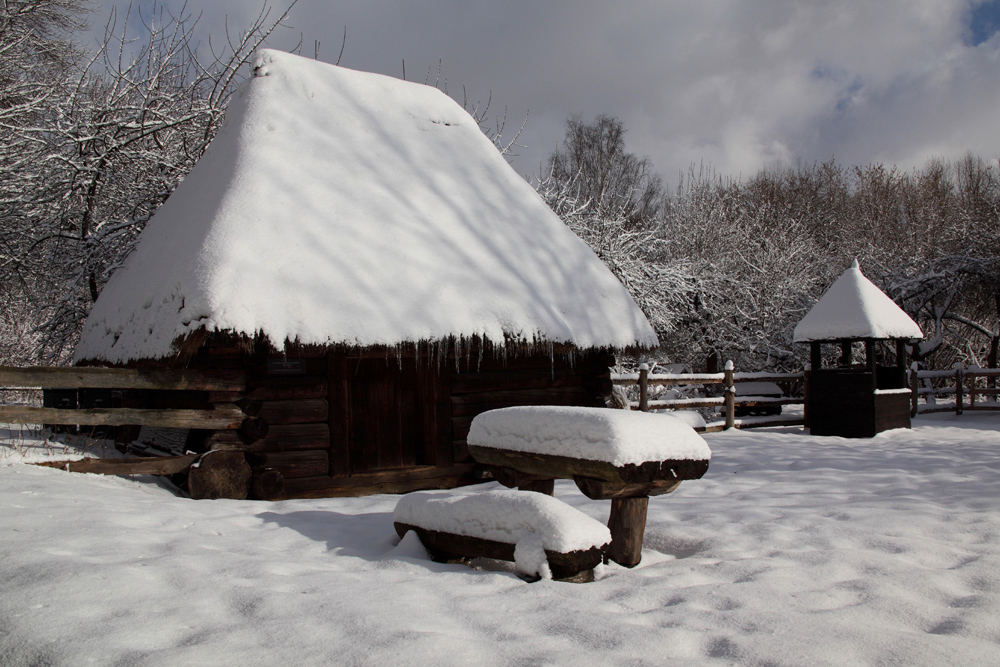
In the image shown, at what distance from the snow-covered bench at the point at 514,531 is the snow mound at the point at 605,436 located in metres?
0.35

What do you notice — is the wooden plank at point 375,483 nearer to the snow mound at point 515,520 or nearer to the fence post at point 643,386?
the snow mound at point 515,520

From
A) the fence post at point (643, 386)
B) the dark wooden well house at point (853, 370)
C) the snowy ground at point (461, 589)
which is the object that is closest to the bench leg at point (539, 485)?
the snowy ground at point (461, 589)

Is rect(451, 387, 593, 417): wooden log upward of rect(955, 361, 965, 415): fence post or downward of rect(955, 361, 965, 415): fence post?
upward

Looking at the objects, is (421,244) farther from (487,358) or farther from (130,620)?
(130,620)

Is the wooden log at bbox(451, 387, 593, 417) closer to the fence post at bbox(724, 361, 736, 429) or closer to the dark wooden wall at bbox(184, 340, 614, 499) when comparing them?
the dark wooden wall at bbox(184, 340, 614, 499)

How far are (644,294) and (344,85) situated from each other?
10409 mm

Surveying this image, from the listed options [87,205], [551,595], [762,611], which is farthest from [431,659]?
[87,205]

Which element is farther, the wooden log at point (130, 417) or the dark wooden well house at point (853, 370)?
the dark wooden well house at point (853, 370)

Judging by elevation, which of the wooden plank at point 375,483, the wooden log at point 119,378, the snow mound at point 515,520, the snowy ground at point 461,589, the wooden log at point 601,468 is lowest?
the wooden plank at point 375,483

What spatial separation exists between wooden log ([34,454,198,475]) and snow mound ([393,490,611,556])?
2.84 m

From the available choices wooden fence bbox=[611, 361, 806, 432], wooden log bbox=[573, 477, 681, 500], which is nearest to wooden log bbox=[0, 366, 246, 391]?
wooden log bbox=[573, 477, 681, 500]

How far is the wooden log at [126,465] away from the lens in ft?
18.5

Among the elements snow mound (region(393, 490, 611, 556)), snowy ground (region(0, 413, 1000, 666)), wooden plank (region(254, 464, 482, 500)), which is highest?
snow mound (region(393, 490, 611, 556))

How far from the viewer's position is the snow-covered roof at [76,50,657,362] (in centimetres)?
607
